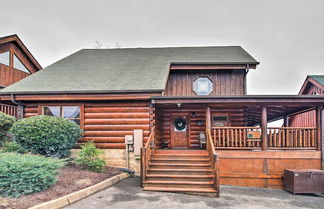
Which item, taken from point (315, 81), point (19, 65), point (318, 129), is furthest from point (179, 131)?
→ point (19, 65)

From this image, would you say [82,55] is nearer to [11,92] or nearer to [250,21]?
[11,92]

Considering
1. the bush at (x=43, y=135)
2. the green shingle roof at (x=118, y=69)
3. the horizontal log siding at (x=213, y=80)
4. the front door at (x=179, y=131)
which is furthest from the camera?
the horizontal log siding at (x=213, y=80)

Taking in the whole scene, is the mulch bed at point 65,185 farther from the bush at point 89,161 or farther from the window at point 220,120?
the window at point 220,120

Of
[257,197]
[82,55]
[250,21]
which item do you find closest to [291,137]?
[257,197]

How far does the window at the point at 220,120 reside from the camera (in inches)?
491

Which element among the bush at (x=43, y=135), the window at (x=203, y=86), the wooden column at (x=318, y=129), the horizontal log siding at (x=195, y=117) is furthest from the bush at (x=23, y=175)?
the wooden column at (x=318, y=129)

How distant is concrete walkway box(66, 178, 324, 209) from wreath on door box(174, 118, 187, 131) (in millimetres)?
4542

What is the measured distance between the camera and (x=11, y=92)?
34.1 ft

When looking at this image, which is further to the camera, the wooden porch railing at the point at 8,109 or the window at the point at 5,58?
the window at the point at 5,58

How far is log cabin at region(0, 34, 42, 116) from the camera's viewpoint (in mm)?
16125

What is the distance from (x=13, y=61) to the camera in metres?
17.4

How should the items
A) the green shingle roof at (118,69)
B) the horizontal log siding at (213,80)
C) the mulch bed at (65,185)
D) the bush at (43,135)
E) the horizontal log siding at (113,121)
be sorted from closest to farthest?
the mulch bed at (65,185) → the bush at (43,135) → the horizontal log siding at (113,121) → the green shingle roof at (118,69) → the horizontal log siding at (213,80)

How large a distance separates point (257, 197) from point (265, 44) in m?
28.2

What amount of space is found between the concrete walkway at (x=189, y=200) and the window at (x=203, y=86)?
565cm
